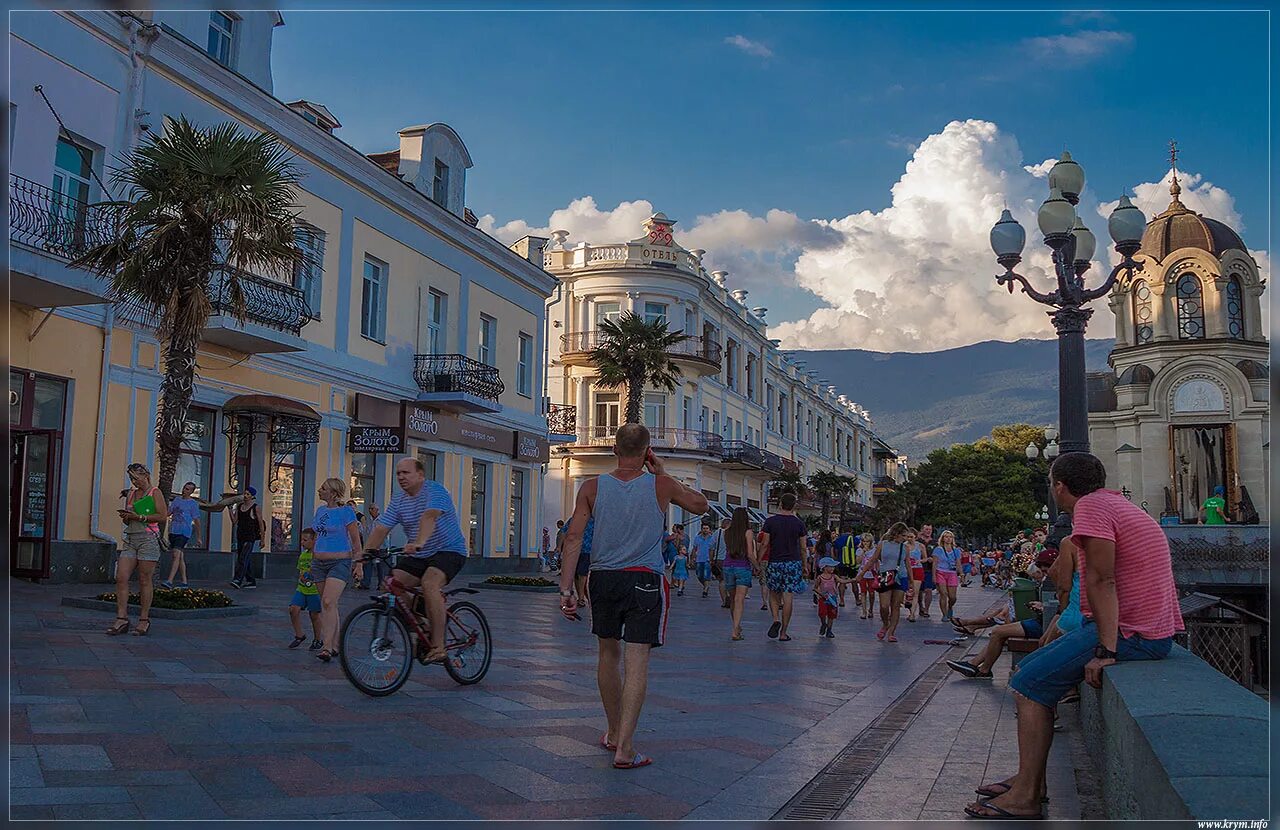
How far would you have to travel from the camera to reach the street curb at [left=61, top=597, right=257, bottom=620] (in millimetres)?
12688

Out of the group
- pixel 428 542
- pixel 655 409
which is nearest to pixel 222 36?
pixel 428 542

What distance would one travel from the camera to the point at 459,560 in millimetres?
8336

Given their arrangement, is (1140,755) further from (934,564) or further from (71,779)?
(934,564)

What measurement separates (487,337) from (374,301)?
6016 millimetres

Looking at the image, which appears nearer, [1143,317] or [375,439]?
[375,439]

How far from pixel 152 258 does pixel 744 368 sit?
148ft

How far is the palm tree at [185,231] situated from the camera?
13.6 metres

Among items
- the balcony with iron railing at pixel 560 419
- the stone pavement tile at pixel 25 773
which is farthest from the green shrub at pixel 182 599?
the balcony with iron railing at pixel 560 419

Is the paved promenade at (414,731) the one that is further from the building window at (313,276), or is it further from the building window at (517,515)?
the building window at (517,515)

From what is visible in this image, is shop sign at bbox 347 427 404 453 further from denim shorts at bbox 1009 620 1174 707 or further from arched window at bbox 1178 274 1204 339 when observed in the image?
arched window at bbox 1178 274 1204 339

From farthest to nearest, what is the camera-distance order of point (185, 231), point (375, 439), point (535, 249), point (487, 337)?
point (535, 249) → point (487, 337) → point (375, 439) → point (185, 231)

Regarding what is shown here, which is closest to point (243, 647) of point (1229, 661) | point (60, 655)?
point (60, 655)

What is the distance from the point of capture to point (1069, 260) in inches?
507

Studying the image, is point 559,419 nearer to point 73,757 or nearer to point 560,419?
point 560,419
